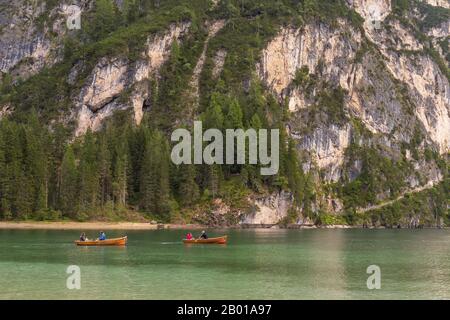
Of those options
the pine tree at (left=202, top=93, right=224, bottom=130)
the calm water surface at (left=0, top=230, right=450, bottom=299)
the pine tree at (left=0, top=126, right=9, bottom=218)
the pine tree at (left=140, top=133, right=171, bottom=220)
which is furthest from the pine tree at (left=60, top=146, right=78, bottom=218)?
the calm water surface at (left=0, top=230, right=450, bottom=299)

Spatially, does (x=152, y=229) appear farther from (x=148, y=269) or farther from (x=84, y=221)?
(x=148, y=269)

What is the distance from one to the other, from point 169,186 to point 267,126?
34.0 m

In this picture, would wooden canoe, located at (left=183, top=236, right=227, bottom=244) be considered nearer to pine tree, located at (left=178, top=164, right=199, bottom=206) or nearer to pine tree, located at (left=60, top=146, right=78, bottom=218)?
pine tree, located at (left=60, top=146, right=78, bottom=218)

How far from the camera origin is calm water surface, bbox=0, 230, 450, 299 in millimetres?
52031

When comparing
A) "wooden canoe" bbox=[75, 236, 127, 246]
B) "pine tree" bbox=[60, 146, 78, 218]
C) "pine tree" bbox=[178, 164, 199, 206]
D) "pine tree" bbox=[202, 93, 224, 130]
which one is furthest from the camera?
"pine tree" bbox=[202, 93, 224, 130]

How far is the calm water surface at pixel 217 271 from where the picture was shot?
171ft

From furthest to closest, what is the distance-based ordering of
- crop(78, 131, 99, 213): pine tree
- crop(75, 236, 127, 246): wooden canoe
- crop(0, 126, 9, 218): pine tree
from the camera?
1. crop(78, 131, 99, 213): pine tree
2. crop(0, 126, 9, 218): pine tree
3. crop(75, 236, 127, 246): wooden canoe

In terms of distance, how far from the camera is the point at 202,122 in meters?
175

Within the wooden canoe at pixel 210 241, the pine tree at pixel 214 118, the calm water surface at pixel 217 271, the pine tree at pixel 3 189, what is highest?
the pine tree at pixel 214 118

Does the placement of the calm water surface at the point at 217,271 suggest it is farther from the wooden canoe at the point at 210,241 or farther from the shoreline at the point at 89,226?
the shoreline at the point at 89,226

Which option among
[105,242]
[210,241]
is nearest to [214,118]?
[210,241]

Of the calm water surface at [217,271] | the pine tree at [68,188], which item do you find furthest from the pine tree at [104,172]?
the calm water surface at [217,271]
